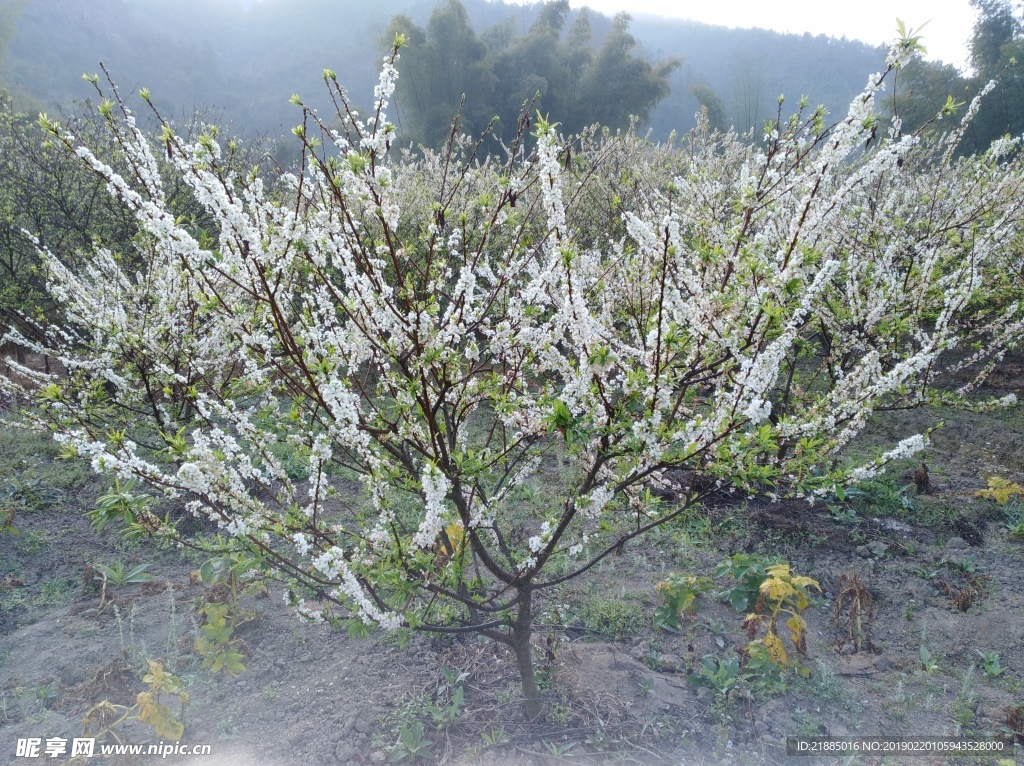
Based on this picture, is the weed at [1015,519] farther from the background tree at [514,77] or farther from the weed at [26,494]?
the background tree at [514,77]

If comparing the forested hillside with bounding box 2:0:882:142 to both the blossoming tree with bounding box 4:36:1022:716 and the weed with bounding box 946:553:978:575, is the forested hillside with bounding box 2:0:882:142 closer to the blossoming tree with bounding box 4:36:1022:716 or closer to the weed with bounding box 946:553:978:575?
the weed with bounding box 946:553:978:575

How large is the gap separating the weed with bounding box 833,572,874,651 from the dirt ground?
0.04 m

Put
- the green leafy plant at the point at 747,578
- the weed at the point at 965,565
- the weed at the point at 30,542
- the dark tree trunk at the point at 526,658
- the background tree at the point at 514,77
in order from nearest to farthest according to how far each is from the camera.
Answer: the dark tree trunk at the point at 526,658 < the green leafy plant at the point at 747,578 < the weed at the point at 965,565 < the weed at the point at 30,542 < the background tree at the point at 514,77

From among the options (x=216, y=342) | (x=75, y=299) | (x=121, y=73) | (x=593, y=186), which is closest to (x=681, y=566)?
(x=216, y=342)

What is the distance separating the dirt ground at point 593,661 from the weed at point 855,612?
38 mm

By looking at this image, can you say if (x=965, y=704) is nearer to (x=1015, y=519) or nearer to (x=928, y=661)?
(x=928, y=661)

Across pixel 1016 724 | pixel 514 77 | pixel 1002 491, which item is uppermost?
pixel 514 77

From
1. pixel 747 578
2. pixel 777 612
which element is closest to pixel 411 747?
pixel 777 612

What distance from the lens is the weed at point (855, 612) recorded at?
12.0 feet

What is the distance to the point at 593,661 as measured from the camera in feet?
11.7

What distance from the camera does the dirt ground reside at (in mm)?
3053

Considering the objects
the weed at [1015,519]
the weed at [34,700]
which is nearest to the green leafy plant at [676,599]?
the weed at [1015,519]

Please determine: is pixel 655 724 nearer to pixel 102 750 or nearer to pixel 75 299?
pixel 102 750

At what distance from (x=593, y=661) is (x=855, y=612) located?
165cm
